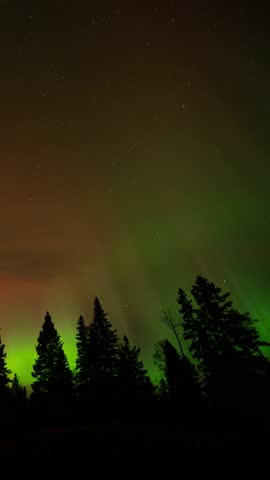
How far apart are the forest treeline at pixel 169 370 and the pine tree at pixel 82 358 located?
11 centimetres

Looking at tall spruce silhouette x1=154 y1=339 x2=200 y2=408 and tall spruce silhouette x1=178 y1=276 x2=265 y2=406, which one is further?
tall spruce silhouette x1=154 y1=339 x2=200 y2=408

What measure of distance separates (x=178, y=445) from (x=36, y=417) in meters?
19.6

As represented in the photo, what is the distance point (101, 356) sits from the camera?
35.4 meters

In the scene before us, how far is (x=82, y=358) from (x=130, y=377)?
6758mm

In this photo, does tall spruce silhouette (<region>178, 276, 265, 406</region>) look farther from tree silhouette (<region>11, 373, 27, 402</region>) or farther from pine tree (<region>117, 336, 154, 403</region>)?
tree silhouette (<region>11, 373, 27, 402</region>)

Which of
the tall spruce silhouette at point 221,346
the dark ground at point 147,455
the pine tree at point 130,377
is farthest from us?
the pine tree at point 130,377

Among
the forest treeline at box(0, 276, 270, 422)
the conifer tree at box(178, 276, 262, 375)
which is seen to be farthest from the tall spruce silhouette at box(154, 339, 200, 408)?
the conifer tree at box(178, 276, 262, 375)

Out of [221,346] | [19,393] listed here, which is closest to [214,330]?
[221,346]

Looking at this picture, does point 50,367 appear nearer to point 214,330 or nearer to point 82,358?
point 82,358

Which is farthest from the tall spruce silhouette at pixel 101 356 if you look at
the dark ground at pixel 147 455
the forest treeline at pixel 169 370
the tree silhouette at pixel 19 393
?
the dark ground at pixel 147 455

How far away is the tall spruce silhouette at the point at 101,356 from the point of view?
109 ft

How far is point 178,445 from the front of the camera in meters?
13.0

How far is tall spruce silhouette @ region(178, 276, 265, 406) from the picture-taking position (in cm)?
2048

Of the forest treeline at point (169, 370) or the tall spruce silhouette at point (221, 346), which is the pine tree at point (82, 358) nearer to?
the forest treeline at point (169, 370)
